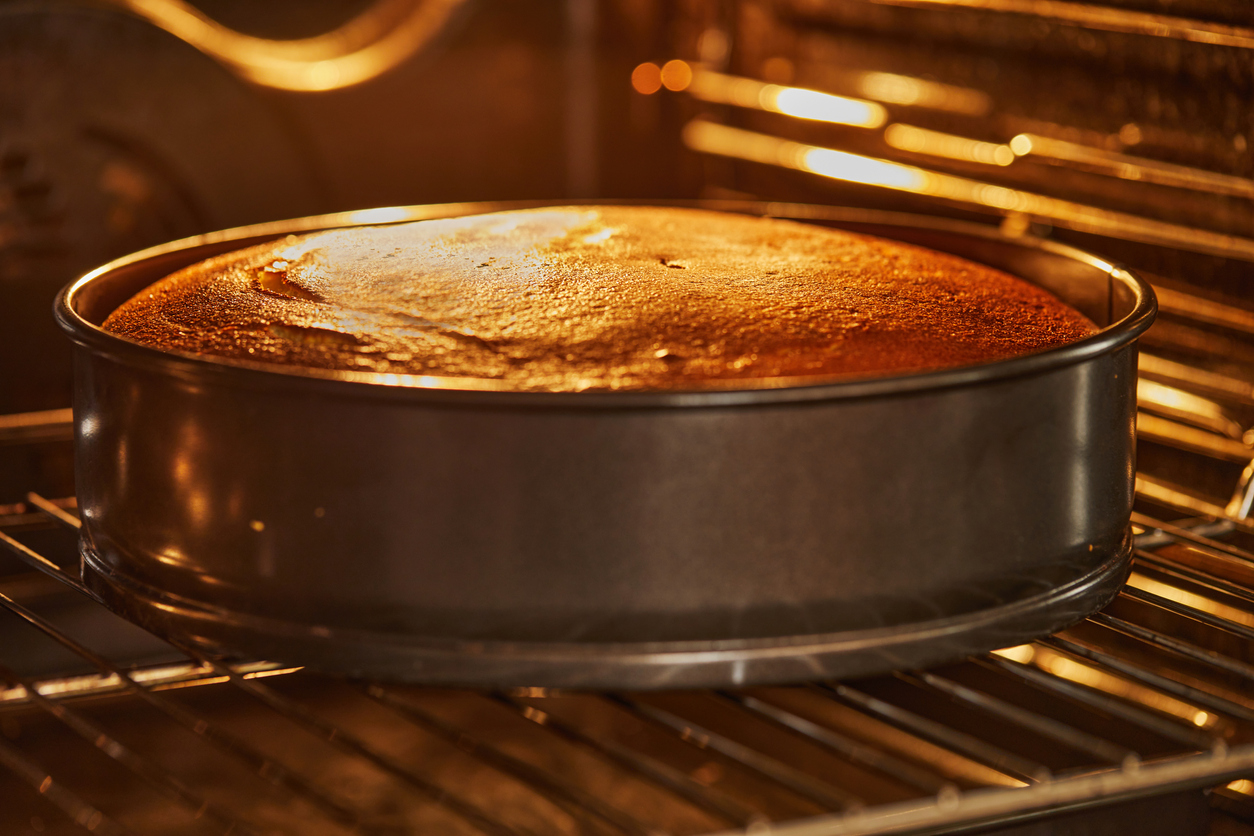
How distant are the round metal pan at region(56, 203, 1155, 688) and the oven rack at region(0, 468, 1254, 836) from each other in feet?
0.15

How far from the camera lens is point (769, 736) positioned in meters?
1.55

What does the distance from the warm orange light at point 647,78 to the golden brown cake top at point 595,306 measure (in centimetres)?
92

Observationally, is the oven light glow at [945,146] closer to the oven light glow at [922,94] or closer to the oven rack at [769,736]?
the oven light glow at [922,94]

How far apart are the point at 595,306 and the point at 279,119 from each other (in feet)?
3.20

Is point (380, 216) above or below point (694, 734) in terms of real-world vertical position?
above

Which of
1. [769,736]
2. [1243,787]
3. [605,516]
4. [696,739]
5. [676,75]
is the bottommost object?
[769,736]

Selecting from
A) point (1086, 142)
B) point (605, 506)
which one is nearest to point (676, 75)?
point (1086, 142)

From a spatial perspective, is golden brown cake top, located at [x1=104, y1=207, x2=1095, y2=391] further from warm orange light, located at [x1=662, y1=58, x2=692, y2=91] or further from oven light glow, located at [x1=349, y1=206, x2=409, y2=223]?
warm orange light, located at [x1=662, y1=58, x2=692, y2=91]

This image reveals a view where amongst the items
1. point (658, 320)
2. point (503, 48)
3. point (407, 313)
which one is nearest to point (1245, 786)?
point (658, 320)

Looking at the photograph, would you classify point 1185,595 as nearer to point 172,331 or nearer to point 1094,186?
point 1094,186

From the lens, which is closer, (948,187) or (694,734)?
(694,734)

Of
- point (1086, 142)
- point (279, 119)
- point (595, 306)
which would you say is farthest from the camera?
point (279, 119)

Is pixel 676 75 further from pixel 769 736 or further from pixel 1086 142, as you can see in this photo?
pixel 769 736

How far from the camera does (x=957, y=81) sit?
57.8 inches
